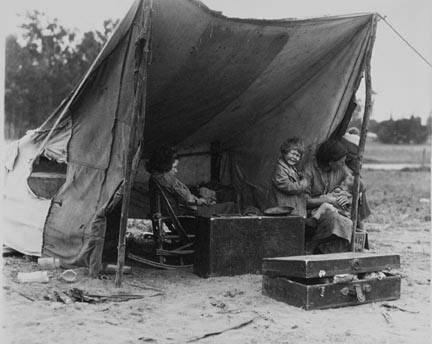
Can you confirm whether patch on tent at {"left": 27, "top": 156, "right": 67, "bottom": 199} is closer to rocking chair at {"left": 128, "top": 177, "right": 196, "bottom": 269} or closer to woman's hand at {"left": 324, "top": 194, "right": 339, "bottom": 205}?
rocking chair at {"left": 128, "top": 177, "right": 196, "bottom": 269}

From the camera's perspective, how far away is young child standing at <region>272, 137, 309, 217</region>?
20.4ft

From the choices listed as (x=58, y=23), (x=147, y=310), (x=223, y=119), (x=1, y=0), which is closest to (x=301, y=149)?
(x=223, y=119)

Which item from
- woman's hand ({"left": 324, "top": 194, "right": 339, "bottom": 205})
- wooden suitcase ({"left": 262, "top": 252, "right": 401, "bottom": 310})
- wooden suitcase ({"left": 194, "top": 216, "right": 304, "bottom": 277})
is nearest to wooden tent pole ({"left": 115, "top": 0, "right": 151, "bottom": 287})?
wooden suitcase ({"left": 194, "top": 216, "right": 304, "bottom": 277})

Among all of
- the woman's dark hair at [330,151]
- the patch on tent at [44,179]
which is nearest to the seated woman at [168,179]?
the patch on tent at [44,179]

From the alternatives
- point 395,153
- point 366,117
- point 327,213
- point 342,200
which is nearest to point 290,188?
point 327,213

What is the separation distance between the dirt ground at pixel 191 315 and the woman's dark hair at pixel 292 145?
1593 millimetres

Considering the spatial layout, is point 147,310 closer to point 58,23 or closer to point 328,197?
point 328,197

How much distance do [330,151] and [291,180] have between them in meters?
0.60

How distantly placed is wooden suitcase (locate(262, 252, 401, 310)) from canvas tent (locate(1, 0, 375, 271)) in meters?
1.59

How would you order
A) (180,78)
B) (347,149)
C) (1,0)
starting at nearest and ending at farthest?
(1,0) < (180,78) < (347,149)

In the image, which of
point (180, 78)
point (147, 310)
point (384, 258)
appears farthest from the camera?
point (180, 78)

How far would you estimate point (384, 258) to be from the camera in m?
4.77

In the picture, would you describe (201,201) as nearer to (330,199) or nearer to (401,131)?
(330,199)

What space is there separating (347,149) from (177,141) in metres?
2.15
